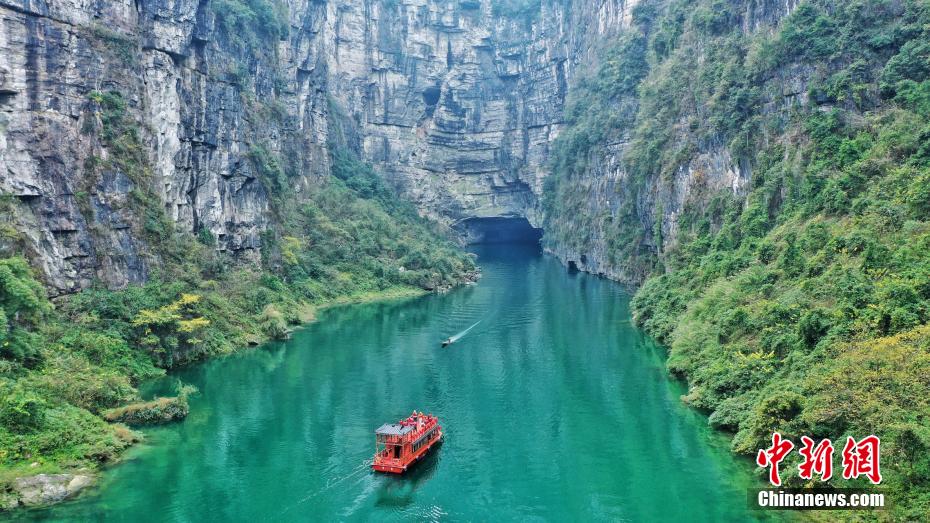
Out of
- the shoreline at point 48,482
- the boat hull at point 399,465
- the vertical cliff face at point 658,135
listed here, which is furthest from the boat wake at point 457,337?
the shoreline at point 48,482

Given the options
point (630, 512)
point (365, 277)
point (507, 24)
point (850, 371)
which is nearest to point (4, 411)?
point (630, 512)

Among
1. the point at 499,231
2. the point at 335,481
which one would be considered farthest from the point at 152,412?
the point at 499,231

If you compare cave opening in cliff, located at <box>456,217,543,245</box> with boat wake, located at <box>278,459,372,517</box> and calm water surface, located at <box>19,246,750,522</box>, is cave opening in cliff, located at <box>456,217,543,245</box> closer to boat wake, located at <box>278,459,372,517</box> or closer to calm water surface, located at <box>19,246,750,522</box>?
calm water surface, located at <box>19,246,750,522</box>

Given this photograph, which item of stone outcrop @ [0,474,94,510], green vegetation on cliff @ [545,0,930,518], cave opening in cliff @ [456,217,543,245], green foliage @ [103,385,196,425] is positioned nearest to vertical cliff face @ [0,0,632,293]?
cave opening in cliff @ [456,217,543,245]

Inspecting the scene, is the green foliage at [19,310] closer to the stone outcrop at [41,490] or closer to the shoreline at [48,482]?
the shoreline at [48,482]

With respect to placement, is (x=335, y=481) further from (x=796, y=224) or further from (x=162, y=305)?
(x=796, y=224)

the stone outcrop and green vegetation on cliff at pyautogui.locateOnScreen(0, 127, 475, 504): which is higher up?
green vegetation on cliff at pyautogui.locateOnScreen(0, 127, 475, 504)
